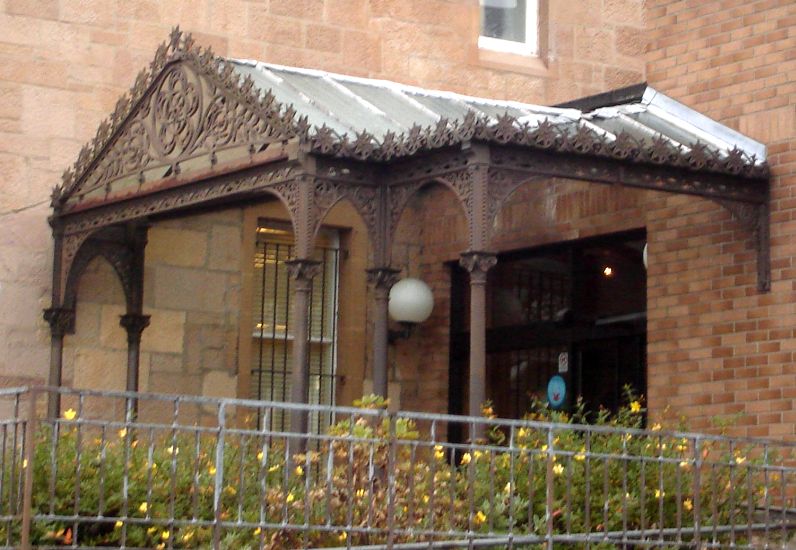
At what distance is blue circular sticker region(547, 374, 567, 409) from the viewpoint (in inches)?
548

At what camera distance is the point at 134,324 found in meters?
13.0

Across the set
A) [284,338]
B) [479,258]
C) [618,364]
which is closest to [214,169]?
[479,258]

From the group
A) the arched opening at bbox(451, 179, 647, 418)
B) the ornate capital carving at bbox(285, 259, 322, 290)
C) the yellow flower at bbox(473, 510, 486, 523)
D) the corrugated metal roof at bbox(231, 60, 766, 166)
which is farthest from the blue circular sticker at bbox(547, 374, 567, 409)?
the yellow flower at bbox(473, 510, 486, 523)

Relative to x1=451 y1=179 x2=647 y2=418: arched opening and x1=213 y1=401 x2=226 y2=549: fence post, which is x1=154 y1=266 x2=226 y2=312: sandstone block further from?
x1=213 y1=401 x2=226 y2=549: fence post

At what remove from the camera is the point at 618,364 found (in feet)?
44.7

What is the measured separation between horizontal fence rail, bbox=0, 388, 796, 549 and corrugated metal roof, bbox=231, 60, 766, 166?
197cm

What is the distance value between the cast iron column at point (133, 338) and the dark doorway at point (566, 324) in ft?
9.60

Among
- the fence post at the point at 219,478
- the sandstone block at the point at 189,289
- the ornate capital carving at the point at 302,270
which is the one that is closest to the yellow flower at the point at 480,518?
the fence post at the point at 219,478

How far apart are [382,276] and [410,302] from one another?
3076mm

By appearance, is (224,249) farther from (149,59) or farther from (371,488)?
(371,488)

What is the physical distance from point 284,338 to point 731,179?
3958 mm

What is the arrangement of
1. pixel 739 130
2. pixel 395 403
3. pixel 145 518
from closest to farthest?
pixel 145 518 → pixel 739 130 → pixel 395 403

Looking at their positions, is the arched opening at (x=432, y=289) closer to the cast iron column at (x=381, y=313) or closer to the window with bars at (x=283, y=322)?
the window with bars at (x=283, y=322)

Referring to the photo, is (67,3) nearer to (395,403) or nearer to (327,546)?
(395,403)
